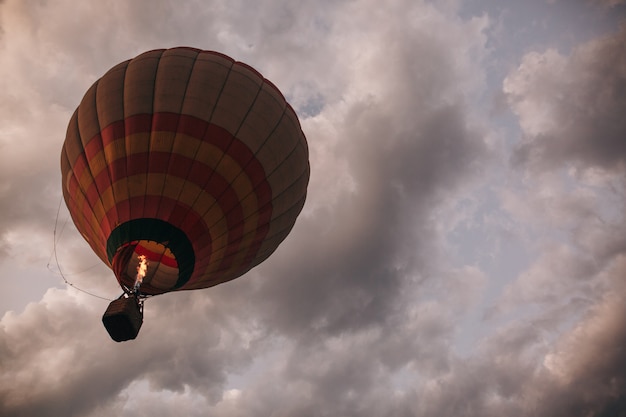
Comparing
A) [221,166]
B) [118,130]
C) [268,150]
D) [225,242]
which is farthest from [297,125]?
[118,130]

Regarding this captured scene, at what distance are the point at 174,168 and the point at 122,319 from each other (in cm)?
424

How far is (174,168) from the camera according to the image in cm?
1110

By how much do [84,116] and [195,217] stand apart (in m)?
5.19

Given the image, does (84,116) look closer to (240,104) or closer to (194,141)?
(194,141)

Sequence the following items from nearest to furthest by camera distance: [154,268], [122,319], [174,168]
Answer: [122,319]
[174,168]
[154,268]

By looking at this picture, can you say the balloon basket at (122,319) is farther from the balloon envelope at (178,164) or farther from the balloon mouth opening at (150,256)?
the balloon envelope at (178,164)

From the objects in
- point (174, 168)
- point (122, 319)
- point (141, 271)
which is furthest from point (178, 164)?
point (122, 319)

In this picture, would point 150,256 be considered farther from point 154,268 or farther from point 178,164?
point 178,164

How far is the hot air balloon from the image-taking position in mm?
11000

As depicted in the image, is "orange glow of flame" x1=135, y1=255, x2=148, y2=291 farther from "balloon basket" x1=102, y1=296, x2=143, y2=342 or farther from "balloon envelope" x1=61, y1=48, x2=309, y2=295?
"balloon basket" x1=102, y1=296, x2=143, y2=342

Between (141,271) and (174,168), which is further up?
(174,168)

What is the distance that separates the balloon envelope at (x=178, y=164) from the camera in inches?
435

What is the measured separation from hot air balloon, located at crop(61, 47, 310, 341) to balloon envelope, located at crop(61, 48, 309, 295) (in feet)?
0.10

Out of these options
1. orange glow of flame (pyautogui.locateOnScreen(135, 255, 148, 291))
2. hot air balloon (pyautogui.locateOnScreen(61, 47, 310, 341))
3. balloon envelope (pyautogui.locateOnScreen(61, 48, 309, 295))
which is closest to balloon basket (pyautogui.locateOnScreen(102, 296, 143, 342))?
hot air balloon (pyautogui.locateOnScreen(61, 47, 310, 341))
